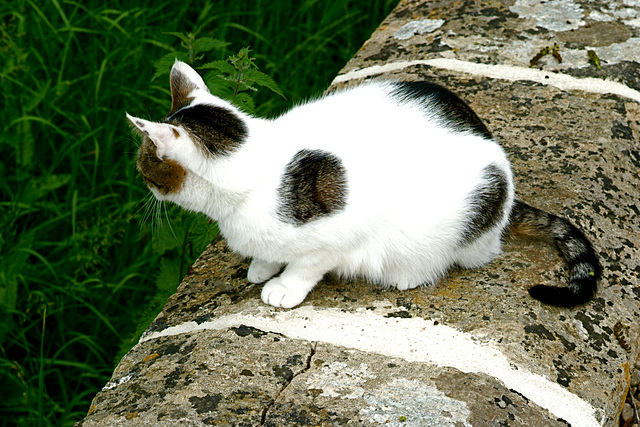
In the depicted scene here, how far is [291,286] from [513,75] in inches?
60.5

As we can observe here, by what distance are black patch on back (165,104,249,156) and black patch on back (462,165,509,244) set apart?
0.77m

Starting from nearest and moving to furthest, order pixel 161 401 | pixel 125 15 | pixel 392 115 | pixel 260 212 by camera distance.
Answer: pixel 161 401 < pixel 260 212 < pixel 392 115 < pixel 125 15

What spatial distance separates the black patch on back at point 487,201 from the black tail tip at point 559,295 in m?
0.28

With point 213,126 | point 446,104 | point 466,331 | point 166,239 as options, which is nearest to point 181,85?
point 213,126

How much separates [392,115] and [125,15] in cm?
200

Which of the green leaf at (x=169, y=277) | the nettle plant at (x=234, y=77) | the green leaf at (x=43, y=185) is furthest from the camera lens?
the green leaf at (x=43, y=185)

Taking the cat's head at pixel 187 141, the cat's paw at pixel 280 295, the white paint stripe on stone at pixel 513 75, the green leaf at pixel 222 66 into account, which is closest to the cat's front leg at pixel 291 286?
the cat's paw at pixel 280 295

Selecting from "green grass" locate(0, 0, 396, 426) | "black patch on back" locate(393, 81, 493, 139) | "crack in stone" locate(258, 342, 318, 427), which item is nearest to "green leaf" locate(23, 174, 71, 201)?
"green grass" locate(0, 0, 396, 426)

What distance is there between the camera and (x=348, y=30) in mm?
4664

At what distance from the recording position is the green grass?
120 inches

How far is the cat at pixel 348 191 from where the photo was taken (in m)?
2.22

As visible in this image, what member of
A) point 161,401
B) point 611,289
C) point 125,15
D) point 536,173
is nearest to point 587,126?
point 536,173

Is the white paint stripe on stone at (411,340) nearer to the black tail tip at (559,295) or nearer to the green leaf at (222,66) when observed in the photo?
the black tail tip at (559,295)

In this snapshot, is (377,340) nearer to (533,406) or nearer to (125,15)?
(533,406)
